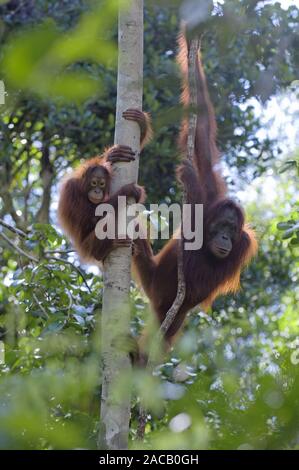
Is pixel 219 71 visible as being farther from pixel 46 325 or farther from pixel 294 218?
pixel 46 325

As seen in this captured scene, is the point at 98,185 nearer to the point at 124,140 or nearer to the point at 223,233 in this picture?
the point at 223,233

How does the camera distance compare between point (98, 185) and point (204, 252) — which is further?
point (204, 252)

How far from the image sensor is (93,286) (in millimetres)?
4898

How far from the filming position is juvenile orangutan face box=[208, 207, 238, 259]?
4.62 meters

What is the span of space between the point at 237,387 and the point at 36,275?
3.20 m

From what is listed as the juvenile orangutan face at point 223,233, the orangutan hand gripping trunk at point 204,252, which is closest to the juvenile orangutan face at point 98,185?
the orangutan hand gripping trunk at point 204,252

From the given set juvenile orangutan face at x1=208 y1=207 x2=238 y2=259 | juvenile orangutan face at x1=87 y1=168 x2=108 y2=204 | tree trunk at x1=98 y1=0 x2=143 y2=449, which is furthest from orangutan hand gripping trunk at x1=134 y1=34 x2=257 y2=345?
tree trunk at x1=98 y1=0 x2=143 y2=449

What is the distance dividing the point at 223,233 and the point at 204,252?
0.23 meters

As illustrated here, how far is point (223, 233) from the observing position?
470 cm

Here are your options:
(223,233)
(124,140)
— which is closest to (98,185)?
(223,233)

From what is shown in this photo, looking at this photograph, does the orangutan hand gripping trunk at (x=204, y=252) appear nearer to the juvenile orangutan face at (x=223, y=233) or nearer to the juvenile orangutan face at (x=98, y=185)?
the juvenile orangutan face at (x=223, y=233)

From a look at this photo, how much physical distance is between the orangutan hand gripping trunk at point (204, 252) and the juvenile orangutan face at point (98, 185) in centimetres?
41

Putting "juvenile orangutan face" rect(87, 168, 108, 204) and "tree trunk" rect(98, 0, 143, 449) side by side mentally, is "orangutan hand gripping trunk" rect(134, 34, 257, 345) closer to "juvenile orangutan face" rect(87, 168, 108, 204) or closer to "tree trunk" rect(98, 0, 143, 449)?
"juvenile orangutan face" rect(87, 168, 108, 204)
